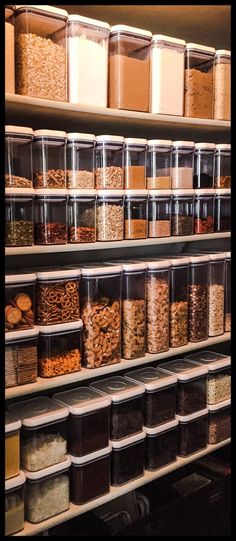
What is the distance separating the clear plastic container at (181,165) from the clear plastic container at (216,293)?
1.13ft

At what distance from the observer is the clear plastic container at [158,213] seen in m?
1.96

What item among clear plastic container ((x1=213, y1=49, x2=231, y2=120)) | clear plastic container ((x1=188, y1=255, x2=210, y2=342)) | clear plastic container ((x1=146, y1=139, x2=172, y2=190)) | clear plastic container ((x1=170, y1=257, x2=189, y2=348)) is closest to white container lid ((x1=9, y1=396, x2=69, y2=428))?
clear plastic container ((x1=170, y1=257, x2=189, y2=348))

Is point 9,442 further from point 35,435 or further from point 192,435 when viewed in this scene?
point 192,435

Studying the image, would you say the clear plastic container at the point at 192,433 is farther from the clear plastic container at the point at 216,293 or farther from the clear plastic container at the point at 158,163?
the clear plastic container at the point at 158,163

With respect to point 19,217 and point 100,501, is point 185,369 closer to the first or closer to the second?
point 100,501

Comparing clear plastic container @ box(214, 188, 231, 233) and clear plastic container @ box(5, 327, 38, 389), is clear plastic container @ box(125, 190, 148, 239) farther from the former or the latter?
clear plastic container @ box(5, 327, 38, 389)

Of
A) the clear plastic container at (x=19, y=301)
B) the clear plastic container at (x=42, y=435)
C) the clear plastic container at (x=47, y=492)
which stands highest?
the clear plastic container at (x=19, y=301)

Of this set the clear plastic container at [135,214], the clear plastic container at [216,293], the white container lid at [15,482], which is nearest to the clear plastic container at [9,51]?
the clear plastic container at [135,214]

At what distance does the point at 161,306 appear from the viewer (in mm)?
1987

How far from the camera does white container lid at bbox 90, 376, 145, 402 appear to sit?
1891mm

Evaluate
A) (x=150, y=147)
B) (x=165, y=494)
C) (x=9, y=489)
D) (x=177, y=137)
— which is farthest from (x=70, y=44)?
(x=165, y=494)

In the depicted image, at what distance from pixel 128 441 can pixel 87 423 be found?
21 centimetres

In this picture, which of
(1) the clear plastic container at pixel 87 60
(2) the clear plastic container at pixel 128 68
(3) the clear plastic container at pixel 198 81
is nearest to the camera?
(1) the clear plastic container at pixel 87 60

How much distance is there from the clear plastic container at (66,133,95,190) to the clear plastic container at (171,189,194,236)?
1.36 feet
